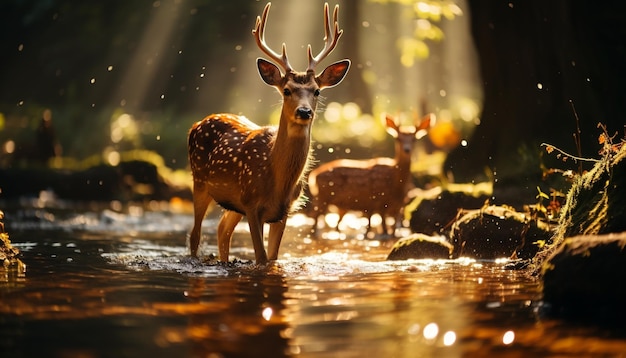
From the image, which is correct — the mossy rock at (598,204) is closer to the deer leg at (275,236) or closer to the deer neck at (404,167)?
the deer leg at (275,236)

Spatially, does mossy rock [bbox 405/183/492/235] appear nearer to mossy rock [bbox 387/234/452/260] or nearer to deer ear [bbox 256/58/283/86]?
mossy rock [bbox 387/234/452/260]

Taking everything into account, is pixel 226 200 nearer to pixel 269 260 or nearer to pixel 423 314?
pixel 269 260

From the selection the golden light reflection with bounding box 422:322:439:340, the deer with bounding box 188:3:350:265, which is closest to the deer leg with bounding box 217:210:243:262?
the deer with bounding box 188:3:350:265

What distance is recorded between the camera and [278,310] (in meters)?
6.05

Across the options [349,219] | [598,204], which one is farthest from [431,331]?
[349,219]

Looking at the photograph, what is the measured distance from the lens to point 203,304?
6.24m

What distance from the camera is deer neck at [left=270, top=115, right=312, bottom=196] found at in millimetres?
8727

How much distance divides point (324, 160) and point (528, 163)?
872cm

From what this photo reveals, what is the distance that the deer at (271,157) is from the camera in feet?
28.6

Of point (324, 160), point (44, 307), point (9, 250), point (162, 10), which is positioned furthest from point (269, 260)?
A: point (162, 10)

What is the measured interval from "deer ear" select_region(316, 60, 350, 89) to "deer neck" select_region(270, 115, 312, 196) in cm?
56

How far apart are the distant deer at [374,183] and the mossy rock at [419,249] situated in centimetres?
408

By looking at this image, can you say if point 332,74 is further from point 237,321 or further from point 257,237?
point 237,321

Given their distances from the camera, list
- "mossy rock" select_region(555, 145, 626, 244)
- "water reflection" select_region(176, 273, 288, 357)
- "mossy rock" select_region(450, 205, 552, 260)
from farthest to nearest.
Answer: "mossy rock" select_region(450, 205, 552, 260), "mossy rock" select_region(555, 145, 626, 244), "water reflection" select_region(176, 273, 288, 357)
